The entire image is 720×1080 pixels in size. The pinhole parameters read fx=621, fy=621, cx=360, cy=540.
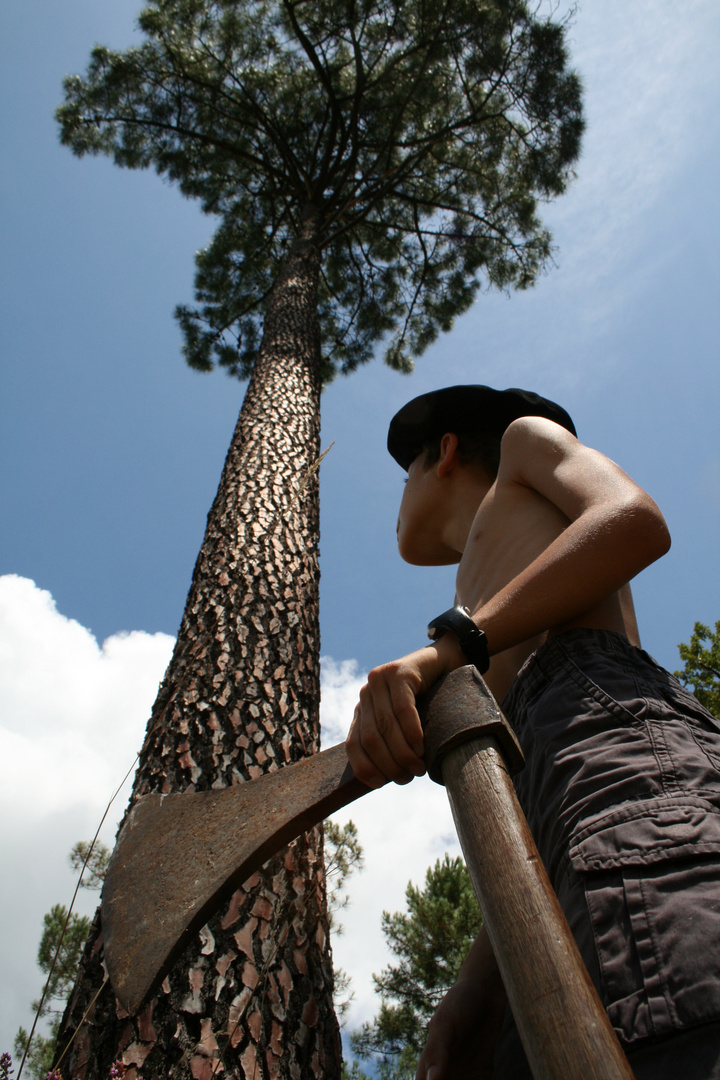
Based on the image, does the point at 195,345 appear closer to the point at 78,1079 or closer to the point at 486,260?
the point at 486,260

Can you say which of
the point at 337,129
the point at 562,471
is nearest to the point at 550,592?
the point at 562,471

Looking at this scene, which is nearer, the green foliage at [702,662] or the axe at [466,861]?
the axe at [466,861]

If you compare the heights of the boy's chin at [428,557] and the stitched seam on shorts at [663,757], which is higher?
the boy's chin at [428,557]

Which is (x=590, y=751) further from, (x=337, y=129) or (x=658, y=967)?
(x=337, y=129)

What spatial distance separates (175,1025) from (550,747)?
0.92 meters

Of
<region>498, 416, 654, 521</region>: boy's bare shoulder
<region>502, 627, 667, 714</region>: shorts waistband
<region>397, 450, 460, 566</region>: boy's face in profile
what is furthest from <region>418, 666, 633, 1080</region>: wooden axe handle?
<region>397, 450, 460, 566</region>: boy's face in profile

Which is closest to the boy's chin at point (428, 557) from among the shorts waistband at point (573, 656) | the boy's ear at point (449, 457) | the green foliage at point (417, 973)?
the boy's ear at point (449, 457)

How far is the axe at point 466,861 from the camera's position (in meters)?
0.68

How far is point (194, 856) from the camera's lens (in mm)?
1080

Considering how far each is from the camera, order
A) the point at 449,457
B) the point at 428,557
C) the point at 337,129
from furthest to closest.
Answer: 1. the point at 337,129
2. the point at 428,557
3. the point at 449,457

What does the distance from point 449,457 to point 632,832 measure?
150 centimetres

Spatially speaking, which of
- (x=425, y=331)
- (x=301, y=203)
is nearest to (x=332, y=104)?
(x=301, y=203)

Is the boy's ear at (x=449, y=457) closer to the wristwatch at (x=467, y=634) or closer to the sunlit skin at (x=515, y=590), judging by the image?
the sunlit skin at (x=515, y=590)

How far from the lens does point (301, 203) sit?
7492 millimetres
